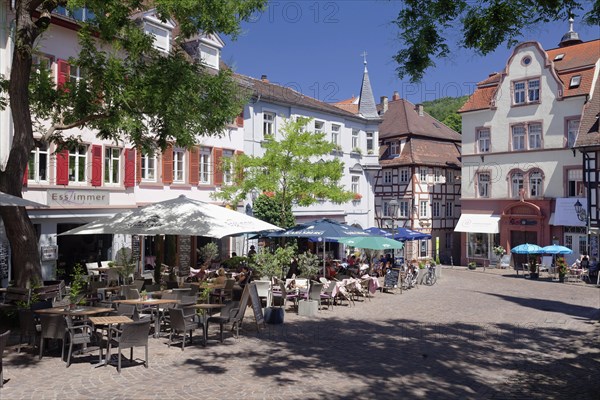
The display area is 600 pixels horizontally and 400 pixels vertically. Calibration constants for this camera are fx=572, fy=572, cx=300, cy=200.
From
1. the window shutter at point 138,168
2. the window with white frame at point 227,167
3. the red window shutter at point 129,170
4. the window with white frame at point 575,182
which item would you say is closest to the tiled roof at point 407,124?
the window with white frame at point 575,182

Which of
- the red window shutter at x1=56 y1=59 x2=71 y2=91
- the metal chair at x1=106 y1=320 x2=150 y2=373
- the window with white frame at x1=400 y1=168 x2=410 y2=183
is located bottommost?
the metal chair at x1=106 y1=320 x2=150 y2=373

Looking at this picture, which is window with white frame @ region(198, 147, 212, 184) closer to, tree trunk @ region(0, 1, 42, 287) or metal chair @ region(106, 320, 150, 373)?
tree trunk @ region(0, 1, 42, 287)

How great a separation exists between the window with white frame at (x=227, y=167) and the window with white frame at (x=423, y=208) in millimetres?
19420

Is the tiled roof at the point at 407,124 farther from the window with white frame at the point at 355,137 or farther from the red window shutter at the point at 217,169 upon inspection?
the red window shutter at the point at 217,169

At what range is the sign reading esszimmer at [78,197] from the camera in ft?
63.7

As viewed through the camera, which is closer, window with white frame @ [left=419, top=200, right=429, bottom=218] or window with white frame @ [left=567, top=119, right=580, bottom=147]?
window with white frame @ [left=567, top=119, right=580, bottom=147]

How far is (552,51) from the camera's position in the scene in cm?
3794

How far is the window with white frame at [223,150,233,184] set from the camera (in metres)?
24.8

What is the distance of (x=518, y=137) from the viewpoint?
36.4 meters

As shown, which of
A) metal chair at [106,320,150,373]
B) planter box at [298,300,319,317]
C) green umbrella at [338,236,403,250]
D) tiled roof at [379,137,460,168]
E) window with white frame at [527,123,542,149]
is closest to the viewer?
metal chair at [106,320,150,373]

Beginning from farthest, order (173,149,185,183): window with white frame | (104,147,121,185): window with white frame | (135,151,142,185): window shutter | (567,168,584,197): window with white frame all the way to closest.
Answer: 1. (567,168,584,197): window with white frame
2. (173,149,185,183): window with white frame
3. (135,151,142,185): window shutter
4. (104,147,121,185): window with white frame

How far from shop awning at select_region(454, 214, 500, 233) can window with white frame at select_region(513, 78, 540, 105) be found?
24.9 ft

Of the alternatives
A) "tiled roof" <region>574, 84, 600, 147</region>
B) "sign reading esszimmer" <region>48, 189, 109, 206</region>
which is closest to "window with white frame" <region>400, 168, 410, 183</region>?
"tiled roof" <region>574, 84, 600, 147</region>

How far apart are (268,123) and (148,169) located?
28.8 ft
